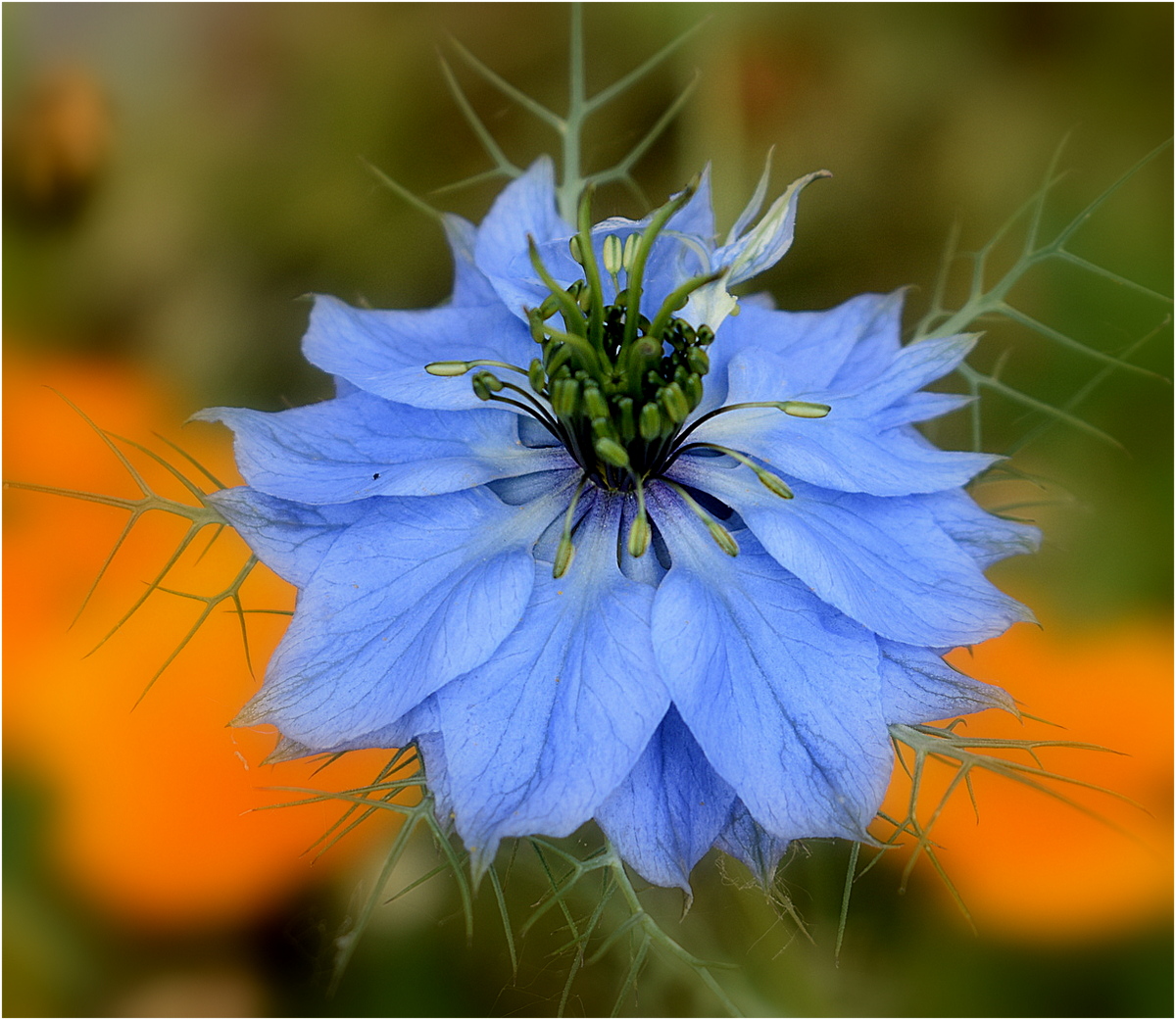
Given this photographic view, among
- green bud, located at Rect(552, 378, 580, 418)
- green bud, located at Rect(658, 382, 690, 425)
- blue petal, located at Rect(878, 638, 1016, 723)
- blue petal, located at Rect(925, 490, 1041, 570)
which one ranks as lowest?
blue petal, located at Rect(878, 638, 1016, 723)

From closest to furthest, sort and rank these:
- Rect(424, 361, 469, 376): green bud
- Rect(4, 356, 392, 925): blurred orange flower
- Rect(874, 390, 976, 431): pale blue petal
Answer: Rect(424, 361, 469, 376): green bud → Rect(874, 390, 976, 431): pale blue petal → Rect(4, 356, 392, 925): blurred orange flower

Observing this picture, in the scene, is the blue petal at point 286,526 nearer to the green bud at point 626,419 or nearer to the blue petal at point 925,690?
the green bud at point 626,419

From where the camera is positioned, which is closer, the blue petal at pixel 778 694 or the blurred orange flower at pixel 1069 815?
the blue petal at pixel 778 694

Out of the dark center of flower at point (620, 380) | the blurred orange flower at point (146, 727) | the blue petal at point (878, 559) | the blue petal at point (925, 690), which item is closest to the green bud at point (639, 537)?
the dark center of flower at point (620, 380)

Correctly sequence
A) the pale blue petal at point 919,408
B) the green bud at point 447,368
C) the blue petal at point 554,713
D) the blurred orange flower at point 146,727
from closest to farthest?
the blue petal at point 554,713 → the green bud at point 447,368 → the pale blue petal at point 919,408 → the blurred orange flower at point 146,727

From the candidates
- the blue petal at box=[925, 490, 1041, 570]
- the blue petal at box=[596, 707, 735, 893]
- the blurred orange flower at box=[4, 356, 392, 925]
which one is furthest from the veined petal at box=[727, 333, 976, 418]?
the blurred orange flower at box=[4, 356, 392, 925]

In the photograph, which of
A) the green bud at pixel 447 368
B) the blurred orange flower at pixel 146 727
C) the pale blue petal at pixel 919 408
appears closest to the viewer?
the green bud at pixel 447 368

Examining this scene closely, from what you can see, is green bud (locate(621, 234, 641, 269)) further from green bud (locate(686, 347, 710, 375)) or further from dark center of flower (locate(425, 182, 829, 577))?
green bud (locate(686, 347, 710, 375))
